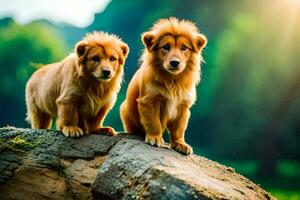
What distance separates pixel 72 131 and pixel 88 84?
2.31 ft

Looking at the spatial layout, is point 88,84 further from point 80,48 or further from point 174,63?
point 174,63

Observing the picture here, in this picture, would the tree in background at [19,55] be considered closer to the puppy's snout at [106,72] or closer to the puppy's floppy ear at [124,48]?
the puppy's floppy ear at [124,48]

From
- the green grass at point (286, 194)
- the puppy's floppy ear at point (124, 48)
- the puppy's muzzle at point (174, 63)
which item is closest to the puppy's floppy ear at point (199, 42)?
the puppy's muzzle at point (174, 63)

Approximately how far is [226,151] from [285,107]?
2.46 meters

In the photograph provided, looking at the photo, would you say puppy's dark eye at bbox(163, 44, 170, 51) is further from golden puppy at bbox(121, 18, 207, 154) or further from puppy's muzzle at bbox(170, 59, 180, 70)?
puppy's muzzle at bbox(170, 59, 180, 70)

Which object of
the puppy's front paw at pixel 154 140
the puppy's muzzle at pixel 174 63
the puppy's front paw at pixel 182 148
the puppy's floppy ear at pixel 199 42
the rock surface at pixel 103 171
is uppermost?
the puppy's floppy ear at pixel 199 42

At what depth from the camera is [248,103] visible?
1961 centimetres

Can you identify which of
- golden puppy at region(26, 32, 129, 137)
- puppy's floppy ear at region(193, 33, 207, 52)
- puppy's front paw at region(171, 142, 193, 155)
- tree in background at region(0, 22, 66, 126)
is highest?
tree in background at region(0, 22, 66, 126)

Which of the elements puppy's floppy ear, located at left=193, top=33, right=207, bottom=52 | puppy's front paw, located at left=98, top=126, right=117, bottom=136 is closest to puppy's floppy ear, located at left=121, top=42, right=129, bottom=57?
puppy's floppy ear, located at left=193, top=33, right=207, bottom=52

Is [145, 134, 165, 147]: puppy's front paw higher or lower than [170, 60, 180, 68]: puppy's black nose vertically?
lower

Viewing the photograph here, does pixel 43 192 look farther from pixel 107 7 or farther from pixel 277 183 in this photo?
pixel 107 7

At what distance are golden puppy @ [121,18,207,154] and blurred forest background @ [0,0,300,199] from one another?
31.1 ft

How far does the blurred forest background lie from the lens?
1878 cm

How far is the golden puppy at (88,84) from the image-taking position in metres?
7.68
